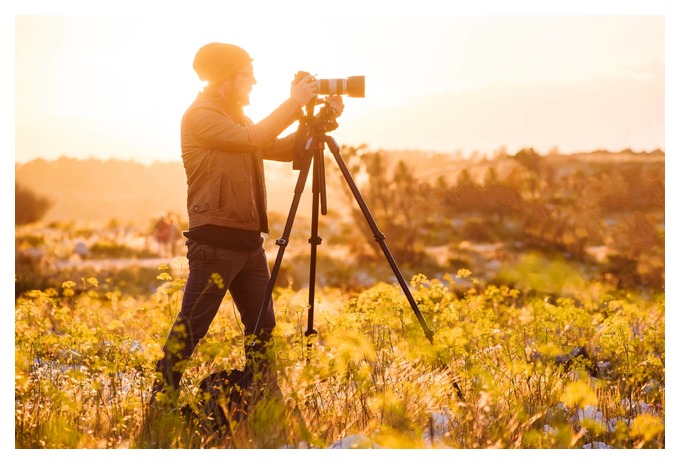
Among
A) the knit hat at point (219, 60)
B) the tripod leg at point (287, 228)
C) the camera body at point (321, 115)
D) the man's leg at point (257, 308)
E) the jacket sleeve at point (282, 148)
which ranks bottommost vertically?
the man's leg at point (257, 308)

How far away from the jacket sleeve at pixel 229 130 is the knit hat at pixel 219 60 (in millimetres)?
189

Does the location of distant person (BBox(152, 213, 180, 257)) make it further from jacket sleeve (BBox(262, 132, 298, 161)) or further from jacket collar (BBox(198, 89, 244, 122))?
jacket collar (BBox(198, 89, 244, 122))

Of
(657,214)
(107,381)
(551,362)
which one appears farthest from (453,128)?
(107,381)

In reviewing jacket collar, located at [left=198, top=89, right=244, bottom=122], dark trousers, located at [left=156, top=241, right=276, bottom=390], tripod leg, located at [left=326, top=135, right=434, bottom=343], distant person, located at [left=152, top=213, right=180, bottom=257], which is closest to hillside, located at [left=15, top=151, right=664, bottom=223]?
distant person, located at [left=152, top=213, right=180, bottom=257]

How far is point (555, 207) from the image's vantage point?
1305 cm

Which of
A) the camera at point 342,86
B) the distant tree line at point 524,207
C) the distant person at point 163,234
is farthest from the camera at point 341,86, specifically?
the distant person at point 163,234

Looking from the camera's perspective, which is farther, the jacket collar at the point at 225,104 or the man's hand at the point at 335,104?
the man's hand at the point at 335,104

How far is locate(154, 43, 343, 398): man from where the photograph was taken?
333cm

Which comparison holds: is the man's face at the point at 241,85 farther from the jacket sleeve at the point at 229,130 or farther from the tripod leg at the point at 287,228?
the tripod leg at the point at 287,228

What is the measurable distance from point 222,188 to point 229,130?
10.4 inches

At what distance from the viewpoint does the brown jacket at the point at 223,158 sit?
3.31m
